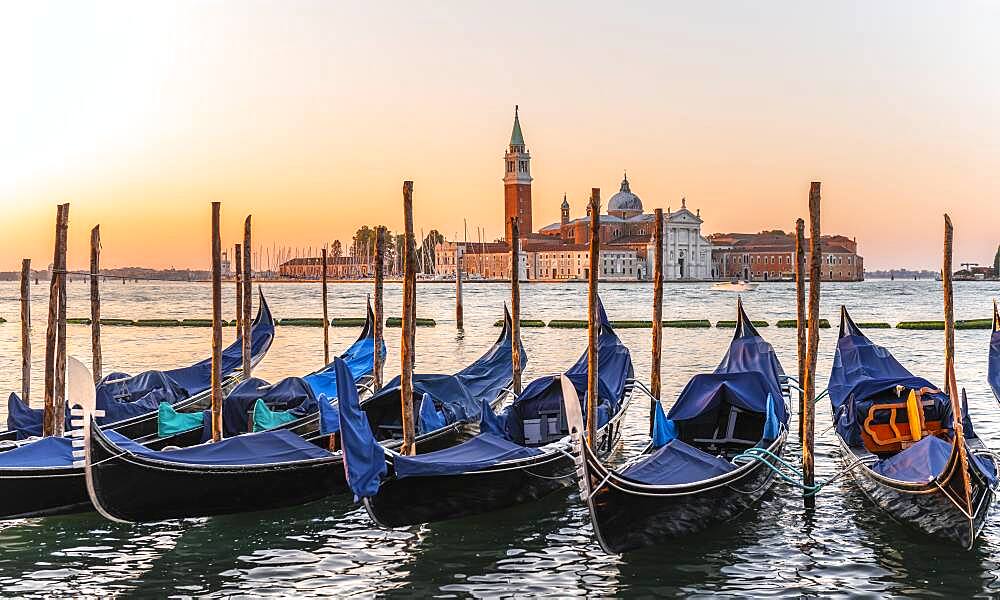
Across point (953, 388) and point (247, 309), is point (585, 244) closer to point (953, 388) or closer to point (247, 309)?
point (247, 309)

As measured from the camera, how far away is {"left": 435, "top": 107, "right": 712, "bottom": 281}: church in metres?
98.1

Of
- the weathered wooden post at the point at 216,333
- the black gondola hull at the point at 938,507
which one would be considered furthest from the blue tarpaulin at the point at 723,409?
the weathered wooden post at the point at 216,333

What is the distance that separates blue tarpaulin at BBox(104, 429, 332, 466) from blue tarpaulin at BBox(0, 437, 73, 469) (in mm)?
319

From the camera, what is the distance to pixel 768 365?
10.1 m

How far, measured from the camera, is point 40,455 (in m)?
6.83

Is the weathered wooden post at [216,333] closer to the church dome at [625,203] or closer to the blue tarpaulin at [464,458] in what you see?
the blue tarpaulin at [464,458]

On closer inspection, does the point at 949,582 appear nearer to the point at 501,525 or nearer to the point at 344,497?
the point at 501,525

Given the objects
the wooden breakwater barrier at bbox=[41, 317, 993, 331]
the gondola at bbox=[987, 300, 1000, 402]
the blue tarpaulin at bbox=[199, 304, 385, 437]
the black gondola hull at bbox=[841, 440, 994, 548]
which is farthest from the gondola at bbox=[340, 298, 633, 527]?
the wooden breakwater barrier at bbox=[41, 317, 993, 331]

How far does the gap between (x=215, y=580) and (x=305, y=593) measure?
0.59 meters

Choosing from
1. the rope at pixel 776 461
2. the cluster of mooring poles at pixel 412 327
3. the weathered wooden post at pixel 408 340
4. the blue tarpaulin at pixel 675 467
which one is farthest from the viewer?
the weathered wooden post at pixel 408 340

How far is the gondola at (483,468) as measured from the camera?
648 centimetres

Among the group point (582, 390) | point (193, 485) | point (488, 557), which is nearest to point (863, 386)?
point (582, 390)

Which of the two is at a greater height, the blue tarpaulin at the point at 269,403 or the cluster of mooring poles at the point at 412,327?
the cluster of mooring poles at the point at 412,327

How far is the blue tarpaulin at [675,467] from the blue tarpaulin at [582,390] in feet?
5.00
